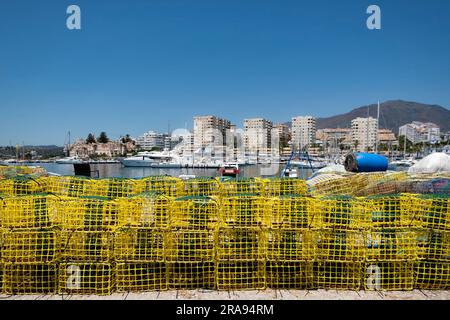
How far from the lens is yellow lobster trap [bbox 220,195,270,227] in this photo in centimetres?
445

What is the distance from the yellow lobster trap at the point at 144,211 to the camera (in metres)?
4.38

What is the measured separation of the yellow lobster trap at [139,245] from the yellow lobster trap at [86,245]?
0.37 feet

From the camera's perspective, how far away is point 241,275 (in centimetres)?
423

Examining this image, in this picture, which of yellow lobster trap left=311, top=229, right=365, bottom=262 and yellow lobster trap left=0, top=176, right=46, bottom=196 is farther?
yellow lobster trap left=0, top=176, right=46, bottom=196

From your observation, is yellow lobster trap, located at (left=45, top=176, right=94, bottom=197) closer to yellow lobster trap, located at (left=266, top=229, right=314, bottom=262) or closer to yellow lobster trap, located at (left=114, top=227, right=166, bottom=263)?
yellow lobster trap, located at (left=114, top=227, right=166, bottom=263)

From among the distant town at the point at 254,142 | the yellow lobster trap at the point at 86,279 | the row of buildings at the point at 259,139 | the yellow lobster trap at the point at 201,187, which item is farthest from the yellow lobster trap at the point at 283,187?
the row of buildings at the point at 259,139

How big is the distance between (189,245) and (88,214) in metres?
1.43

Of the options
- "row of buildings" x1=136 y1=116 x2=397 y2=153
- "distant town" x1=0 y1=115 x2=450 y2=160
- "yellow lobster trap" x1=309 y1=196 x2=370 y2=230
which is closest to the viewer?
"yellow lobster trap" x1=309 y1=196 x2=370 y2=230

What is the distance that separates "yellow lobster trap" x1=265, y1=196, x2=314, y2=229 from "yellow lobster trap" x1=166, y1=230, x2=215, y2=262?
883 mm

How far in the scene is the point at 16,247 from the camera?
4.17m

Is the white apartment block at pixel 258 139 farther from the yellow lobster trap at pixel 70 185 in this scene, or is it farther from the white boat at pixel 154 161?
the yellow lobster trap at pixel 70 185

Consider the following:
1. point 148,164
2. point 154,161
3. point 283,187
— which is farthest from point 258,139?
point 283,187

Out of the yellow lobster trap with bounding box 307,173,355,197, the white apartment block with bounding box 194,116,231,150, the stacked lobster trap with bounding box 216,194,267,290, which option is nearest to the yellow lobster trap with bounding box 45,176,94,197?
the stacked lobster trap with bounding box 216,194,267,290

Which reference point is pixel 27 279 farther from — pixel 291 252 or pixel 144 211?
pixel 291 252
